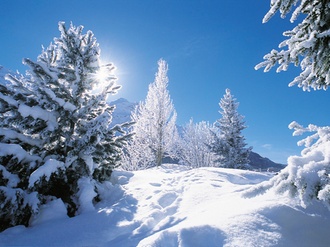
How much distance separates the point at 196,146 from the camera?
2375 cm

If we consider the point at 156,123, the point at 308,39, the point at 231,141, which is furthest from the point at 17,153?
the point at 231,141

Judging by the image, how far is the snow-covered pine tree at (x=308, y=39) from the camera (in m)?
2.69

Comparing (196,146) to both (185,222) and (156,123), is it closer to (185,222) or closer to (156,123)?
(156,123)

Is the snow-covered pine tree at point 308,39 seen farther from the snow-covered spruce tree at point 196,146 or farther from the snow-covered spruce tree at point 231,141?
the snow-covered spruce tree at point 196,146

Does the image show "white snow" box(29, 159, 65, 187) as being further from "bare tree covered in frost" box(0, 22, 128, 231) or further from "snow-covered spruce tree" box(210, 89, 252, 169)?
"snow-covered spruce tree" box(210, 89, 252, 169)

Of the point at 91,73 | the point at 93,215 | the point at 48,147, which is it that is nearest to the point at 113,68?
the point at 91,73

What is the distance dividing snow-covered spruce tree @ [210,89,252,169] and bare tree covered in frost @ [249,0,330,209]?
14852mm

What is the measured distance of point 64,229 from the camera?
13.1 ft

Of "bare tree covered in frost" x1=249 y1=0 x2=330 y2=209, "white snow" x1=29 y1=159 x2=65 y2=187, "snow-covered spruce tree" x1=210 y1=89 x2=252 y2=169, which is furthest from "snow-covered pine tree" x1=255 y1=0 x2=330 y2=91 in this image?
"snow-covered spruce tree" x1=210 y1=89 x2=252 y2=169

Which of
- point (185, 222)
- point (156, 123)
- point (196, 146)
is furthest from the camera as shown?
point (196, 146)

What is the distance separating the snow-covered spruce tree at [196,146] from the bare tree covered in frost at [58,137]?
17.5m

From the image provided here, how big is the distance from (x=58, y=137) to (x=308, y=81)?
5736mm

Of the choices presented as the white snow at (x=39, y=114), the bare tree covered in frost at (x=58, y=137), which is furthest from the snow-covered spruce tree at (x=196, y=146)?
the white snow at (x=39, y=114)

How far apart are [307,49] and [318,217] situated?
7.43 feet
